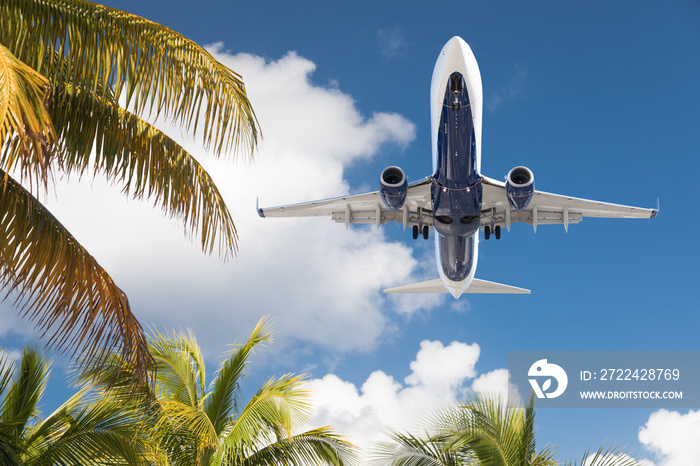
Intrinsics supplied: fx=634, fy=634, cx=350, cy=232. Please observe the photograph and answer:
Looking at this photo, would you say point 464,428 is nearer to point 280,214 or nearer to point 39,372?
point 39,372

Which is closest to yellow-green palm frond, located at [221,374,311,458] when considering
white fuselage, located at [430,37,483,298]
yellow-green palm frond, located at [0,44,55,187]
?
yellow-green palm frond, located at [0,44,55,187]

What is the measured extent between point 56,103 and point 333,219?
932 inches

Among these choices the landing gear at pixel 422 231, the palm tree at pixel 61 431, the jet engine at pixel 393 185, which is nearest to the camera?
the palm tree at pixel 61 431

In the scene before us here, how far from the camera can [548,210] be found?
2917cm

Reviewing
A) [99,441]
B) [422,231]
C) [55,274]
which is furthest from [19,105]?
[422,231]

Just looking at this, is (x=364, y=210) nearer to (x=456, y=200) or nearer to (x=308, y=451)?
(x=456, y=200)

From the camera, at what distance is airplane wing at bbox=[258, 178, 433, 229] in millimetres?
27797

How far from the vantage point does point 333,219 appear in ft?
99.0

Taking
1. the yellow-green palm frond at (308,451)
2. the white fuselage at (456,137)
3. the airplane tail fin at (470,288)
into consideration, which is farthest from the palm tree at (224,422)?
the airplane tail fin at (470,288)

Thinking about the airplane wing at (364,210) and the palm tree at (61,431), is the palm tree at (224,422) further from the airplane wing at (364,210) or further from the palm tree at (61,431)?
the airplane wing at (364,210)

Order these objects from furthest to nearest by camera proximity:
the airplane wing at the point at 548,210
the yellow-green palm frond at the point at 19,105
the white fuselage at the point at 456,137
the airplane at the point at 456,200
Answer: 1. the airplane wing at the point at 548,210
2. the airplane at the point at 456,200
3. the white fuselage at the point at 456,137
4. the yellow-green palm frond at the point at 19,105

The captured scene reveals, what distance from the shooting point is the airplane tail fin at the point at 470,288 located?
34.4 m

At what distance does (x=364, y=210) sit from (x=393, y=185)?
689 centimetres

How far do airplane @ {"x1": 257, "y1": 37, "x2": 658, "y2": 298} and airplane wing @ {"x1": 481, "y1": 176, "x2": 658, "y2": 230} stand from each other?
41 mm
